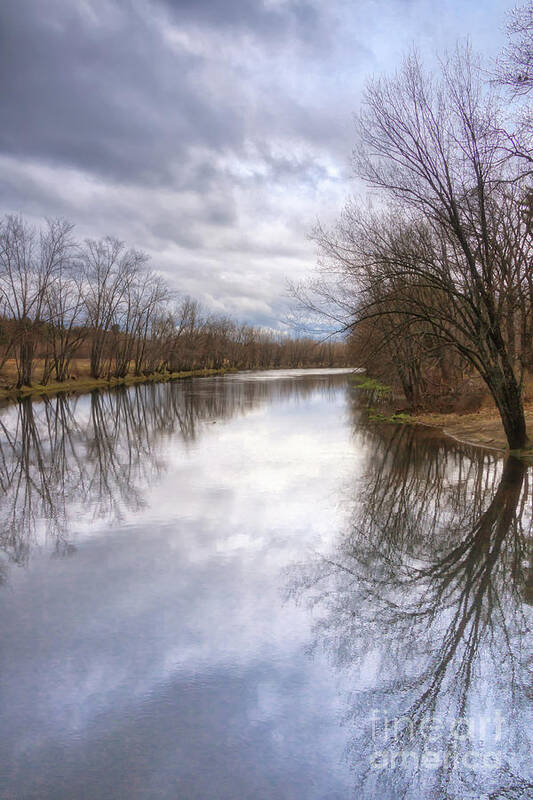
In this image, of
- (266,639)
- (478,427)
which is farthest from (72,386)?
(266,639)

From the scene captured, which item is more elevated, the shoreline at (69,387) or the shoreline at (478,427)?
the shoreline at (478,427)

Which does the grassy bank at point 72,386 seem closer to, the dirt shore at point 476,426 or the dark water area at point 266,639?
the dirt shore at point 476,426

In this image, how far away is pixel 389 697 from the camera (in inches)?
151

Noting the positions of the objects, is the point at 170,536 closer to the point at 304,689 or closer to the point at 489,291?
the point at 304,689


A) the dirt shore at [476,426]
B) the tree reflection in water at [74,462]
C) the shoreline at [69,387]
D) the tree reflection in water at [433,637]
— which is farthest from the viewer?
the shoreline at [69,387]

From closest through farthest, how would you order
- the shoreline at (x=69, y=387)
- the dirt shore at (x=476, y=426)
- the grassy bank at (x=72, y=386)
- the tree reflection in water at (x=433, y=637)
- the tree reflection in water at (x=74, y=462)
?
the tree reflection in water at (x=433, y=637), the tree reflection in water at (x=74, y=462), the dirt shore at (x=476, y=426), the shoreline at (x=69, y=387), the grassy bank at (x=72, y=386)

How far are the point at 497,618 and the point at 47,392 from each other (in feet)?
125

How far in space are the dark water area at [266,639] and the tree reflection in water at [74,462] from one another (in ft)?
0.33

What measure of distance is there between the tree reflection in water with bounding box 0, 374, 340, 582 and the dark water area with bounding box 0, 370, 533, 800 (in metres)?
0.10

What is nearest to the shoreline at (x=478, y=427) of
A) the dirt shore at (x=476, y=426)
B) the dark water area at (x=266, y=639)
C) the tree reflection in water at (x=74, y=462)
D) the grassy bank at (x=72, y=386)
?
the dirt shore at (x=476, y=426)

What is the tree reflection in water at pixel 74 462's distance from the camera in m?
8.12

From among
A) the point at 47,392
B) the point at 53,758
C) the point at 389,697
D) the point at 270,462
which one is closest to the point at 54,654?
the point at 53,758

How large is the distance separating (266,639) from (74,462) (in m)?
9.56

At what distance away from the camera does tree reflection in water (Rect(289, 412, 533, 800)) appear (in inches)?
126
